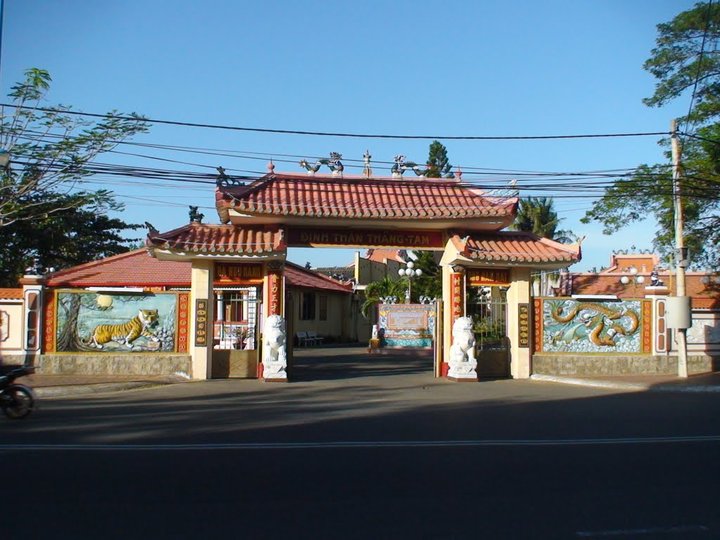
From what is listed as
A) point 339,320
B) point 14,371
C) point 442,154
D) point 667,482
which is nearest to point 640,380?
point 667,482

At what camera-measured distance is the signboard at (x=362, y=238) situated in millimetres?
20516

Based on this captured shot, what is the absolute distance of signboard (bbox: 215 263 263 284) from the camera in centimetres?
1995

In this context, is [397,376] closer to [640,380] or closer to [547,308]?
[547,308]

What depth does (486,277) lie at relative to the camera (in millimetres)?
20875

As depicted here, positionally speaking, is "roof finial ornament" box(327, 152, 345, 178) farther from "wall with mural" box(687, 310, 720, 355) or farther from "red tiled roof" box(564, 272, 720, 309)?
"red tiled roof" box(564, 272, 720, 309)

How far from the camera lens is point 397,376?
2186 centimetres

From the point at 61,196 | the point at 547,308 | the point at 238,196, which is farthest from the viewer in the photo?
the point at 61,196

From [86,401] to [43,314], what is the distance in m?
5.34

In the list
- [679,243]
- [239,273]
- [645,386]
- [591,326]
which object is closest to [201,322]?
[239,273]

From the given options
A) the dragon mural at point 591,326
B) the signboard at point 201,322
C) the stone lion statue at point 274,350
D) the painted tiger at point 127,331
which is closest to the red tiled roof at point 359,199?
the signboard at point 201,322

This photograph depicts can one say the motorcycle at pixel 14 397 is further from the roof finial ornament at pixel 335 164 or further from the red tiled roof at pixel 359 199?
the roof finial ornament at pixel 335 164

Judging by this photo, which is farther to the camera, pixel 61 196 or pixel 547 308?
pixel 61 196

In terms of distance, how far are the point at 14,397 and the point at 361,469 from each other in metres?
6.82

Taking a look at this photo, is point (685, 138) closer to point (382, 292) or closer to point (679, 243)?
point (679, 243)
